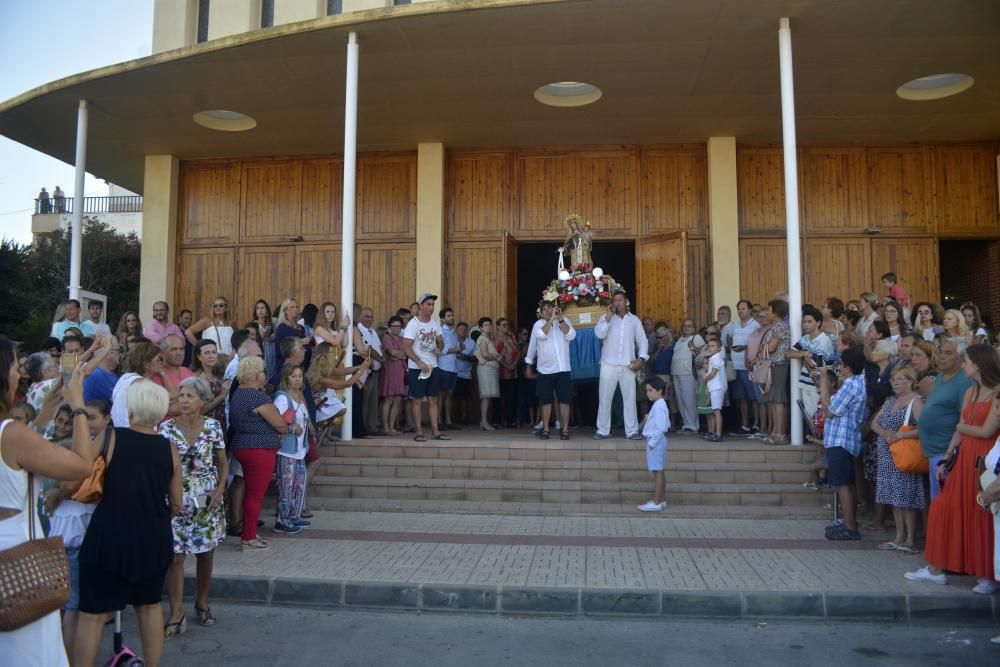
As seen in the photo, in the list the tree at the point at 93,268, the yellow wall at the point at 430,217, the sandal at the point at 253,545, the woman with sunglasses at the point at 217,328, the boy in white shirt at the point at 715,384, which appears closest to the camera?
the sandal at the point at 253,545

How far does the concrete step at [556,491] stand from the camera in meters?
8.35

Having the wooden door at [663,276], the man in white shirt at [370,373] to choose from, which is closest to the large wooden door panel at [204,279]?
the man in white shirt at [370,373]

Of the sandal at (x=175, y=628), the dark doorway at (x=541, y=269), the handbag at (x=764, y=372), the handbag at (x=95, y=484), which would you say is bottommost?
the sandal at (x=175, y=628)

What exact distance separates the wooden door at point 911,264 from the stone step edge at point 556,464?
6.48 metres

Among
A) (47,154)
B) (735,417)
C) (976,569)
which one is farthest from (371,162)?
(976,569)

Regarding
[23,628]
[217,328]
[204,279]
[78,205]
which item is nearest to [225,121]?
[78,205]

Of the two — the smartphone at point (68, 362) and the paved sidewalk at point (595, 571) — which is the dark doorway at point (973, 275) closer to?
the paved sidewalk at point (595, 571)

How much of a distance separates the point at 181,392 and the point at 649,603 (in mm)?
3601

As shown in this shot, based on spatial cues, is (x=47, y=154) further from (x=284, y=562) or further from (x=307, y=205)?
(x=284, y=562)

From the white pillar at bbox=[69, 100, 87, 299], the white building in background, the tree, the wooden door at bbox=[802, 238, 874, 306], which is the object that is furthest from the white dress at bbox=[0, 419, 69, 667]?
the white building in background

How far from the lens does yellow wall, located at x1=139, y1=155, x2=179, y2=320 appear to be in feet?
47.7

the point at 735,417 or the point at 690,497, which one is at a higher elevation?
the point at 735,417

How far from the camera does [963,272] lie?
15.5 m

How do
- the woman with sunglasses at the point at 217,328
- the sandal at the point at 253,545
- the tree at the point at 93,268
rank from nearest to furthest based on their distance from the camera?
the sandal at the point at 253,545, the woman with sunglasses at the point at 217,328, the tree at the point at 93,268
